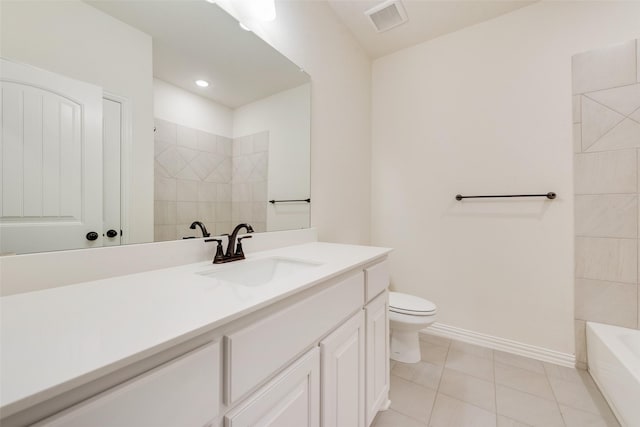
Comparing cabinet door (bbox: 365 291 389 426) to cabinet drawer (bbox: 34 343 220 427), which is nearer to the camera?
cabinet drawer (bbox: 34 343 220 427)

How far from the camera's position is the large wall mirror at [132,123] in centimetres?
68

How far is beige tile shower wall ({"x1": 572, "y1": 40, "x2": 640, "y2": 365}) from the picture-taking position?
1505 millimetres

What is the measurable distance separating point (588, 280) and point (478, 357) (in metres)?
0.84

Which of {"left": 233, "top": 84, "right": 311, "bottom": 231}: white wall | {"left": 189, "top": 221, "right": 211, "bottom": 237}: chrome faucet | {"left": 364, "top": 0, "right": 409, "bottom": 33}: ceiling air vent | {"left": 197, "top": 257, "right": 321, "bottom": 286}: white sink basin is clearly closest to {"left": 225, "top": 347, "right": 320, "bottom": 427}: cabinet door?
{"left": 197, "top": 257, "right": 321, "bottom": 286}: white sink basin

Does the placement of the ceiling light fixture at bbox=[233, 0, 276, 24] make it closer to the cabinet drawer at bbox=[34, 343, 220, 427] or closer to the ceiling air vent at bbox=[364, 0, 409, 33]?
the ceiling air vent at bbox=[364, 0, 409, 33]

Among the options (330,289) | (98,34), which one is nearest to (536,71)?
(330,289)

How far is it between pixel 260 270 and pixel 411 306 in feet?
3.65

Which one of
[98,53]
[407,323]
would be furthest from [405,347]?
[98,53]

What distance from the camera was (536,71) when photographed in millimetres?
1768

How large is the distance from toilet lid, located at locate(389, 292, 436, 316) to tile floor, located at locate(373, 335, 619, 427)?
0.38m

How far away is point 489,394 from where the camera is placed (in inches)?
56.2

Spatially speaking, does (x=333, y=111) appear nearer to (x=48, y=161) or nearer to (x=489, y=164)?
(x=489, y=164)

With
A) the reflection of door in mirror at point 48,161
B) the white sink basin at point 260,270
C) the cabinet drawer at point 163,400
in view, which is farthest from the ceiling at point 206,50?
the cabinet drawer at point 163,400

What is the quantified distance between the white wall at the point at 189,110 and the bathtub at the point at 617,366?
82.4 inches
